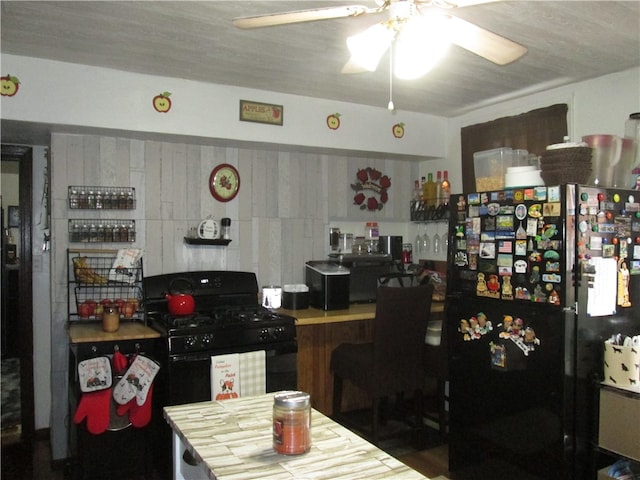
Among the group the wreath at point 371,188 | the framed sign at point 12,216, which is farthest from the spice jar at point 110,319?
the framed sign at point 12,216

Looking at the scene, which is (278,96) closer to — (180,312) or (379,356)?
(180,312)

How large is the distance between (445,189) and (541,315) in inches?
69.0

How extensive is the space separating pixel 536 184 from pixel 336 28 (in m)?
1.27

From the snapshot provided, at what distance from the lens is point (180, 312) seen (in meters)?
3.21

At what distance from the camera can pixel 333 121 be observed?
3.70m

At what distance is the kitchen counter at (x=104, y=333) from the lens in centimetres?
279

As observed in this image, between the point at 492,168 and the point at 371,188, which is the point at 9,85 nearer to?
the point at 371,188

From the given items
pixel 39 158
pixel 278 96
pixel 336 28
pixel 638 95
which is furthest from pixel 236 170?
pixel 638 95

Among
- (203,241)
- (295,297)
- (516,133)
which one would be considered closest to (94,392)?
(203,241)

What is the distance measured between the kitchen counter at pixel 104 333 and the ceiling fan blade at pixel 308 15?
191 centimetres

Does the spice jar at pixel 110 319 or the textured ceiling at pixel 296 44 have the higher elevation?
the textured ceiling at pixel 296 44

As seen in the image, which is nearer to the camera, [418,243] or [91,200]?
[91,200]

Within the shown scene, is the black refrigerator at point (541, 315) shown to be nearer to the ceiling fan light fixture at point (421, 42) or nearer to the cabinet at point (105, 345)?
the ceiling fan light fixture at point (421, 42)

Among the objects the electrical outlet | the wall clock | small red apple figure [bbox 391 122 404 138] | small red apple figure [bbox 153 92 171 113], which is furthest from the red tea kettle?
small red apple figure [bbox 391 122 404 138]
